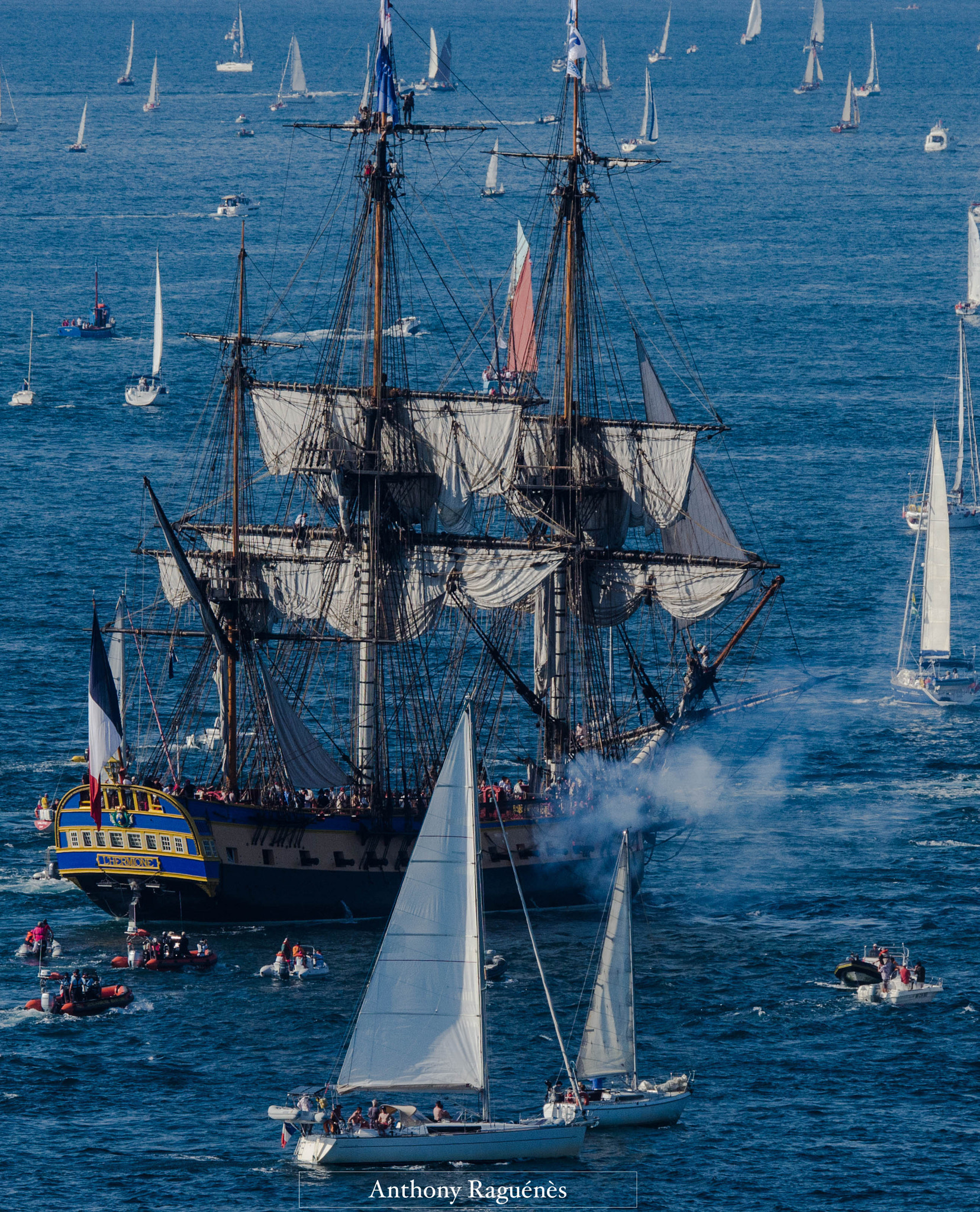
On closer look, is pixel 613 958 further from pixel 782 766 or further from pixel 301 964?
pixel 782 766

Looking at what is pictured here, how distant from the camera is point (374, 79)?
12862 centimetres

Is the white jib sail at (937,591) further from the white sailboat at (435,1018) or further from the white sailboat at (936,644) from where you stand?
the white sailboat at (435,1018)

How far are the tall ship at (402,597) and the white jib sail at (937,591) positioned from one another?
103 feet

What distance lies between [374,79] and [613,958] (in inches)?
2143

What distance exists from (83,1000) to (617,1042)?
87.1 feet

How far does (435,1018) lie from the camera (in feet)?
298

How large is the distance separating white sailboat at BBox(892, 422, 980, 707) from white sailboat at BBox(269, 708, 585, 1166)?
242 feet

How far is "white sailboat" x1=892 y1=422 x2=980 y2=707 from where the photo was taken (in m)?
159

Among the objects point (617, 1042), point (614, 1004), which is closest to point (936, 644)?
point (614, 1004)

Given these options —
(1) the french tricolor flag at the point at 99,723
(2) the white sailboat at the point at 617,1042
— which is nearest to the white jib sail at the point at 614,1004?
(2) the white sailboat at the point at 617,1042

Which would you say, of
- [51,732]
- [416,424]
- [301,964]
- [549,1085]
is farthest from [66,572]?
[549,1085]

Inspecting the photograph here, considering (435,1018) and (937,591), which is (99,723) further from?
(937,591)

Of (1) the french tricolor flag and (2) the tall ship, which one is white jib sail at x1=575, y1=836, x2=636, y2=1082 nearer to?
Answer: (2) the tall ship

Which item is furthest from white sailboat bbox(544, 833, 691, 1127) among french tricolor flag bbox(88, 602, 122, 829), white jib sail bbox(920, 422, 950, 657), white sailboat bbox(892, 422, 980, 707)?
white jib sail bbox(920, 422, 950, 657)
